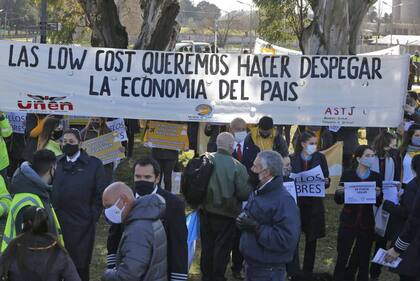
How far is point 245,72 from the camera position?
33.3 feet

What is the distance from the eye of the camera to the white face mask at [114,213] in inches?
181

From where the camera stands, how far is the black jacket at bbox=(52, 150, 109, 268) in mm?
6492

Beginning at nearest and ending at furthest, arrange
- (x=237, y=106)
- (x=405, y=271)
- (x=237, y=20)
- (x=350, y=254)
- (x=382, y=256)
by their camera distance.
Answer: (x=405, y=271), (x=382, y=256), (x=350, y=254), (x=237, y=106), (x=237, y=20)

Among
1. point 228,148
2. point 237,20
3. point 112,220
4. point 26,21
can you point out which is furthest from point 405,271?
point 237,20

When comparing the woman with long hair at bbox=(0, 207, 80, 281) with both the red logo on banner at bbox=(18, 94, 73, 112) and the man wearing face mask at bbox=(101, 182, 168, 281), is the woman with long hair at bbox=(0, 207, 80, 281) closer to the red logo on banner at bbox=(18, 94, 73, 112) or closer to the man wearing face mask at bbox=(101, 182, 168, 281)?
the man wearing face mask at bbox=(101, 182, 168, 281)

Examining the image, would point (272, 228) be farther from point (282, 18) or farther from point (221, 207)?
point (282, 18)

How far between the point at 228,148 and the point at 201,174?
1.29 ft

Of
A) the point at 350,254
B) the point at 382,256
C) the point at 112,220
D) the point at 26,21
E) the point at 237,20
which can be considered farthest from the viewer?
the point at 237,20

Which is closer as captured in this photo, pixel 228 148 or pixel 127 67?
pixel 228 148

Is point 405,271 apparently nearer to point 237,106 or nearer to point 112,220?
point 112,220

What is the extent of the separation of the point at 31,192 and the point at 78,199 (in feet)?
3.94

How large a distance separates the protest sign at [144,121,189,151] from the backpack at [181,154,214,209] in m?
3.32

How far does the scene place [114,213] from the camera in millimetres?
4680

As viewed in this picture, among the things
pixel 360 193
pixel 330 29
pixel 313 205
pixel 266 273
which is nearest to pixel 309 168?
pixel 313 205
